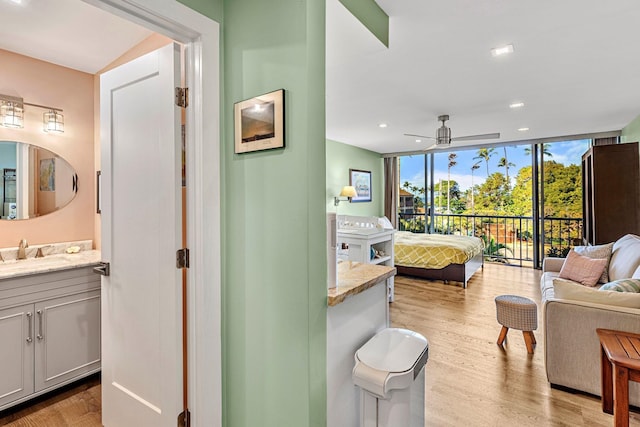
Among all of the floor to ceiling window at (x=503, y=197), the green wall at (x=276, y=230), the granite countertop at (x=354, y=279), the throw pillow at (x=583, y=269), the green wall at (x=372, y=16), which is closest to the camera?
the green wall at (x=276, y=230)

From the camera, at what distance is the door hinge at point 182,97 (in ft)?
4.81

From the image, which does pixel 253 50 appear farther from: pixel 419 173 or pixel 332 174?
pixel 419 173

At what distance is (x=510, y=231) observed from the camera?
260 inches

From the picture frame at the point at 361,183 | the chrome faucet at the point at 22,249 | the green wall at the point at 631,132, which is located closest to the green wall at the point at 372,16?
the chrome faucet at the point at 22,249

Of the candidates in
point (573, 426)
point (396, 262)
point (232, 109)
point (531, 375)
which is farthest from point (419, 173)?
point (232, 109)

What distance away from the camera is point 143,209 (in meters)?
1.63

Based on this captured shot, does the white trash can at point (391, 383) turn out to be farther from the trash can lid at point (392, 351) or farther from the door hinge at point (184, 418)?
the door hinge at point (184, 418)

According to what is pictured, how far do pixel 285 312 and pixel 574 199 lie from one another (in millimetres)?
6718

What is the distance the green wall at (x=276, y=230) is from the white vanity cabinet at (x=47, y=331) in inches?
57.0

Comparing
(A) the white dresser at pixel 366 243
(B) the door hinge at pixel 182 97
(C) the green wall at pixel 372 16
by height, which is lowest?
(A) the white dresser at pixel 366 243

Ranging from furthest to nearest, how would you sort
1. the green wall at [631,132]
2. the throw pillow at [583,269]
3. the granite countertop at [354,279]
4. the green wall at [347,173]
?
the green wall at [347,173] → the green wall at [631,132] → the throw pillow at [583,269] → the granite countertop at [354,279]

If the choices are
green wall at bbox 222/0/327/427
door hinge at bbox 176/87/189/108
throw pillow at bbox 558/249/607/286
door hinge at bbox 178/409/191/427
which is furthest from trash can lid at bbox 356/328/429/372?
throw pillow at bbox 558/249/607/286

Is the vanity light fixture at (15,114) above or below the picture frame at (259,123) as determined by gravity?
above

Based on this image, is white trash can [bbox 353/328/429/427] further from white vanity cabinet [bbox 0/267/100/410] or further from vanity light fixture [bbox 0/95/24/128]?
vanity light fixture [bbox 0/95/24/128]
